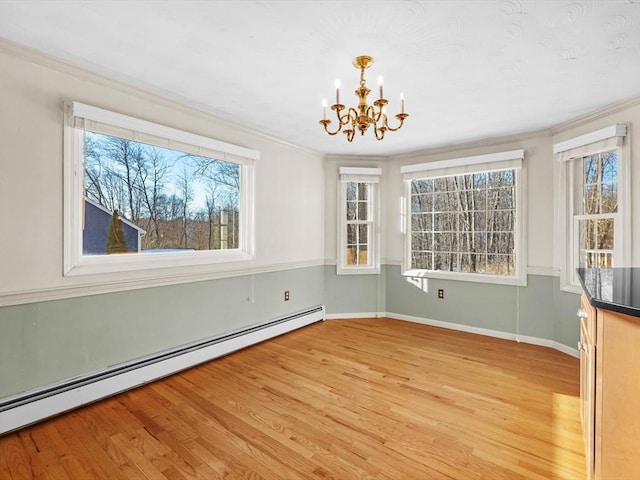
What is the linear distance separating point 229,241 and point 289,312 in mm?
1269

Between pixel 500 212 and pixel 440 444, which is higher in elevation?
pixel 500 212

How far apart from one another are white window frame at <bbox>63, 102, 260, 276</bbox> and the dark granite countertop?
2958 millimetres

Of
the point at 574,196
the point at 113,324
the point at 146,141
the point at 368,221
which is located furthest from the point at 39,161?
the point at 574,196

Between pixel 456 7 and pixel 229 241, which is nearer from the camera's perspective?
pixel 456 7

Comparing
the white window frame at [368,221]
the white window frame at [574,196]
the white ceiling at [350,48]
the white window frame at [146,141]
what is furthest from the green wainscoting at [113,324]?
the white window frame at [574,196]

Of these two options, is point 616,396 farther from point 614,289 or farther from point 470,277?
point 470,277

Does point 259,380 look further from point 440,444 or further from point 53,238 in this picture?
point 53,238

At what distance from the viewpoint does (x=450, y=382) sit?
2.81m

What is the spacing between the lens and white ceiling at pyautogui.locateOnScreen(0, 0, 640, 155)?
174 centimetres

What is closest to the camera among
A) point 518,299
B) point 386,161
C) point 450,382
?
point 450,382

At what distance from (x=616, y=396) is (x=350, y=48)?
221 centimetres

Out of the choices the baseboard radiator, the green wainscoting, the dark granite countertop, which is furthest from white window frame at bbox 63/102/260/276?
the dark granite countertop

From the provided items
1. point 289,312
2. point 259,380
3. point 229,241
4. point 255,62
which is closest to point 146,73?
point 255,62

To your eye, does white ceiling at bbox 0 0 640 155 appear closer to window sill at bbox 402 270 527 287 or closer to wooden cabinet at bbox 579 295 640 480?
wooden cabinet at bbox 579 295 640 480
